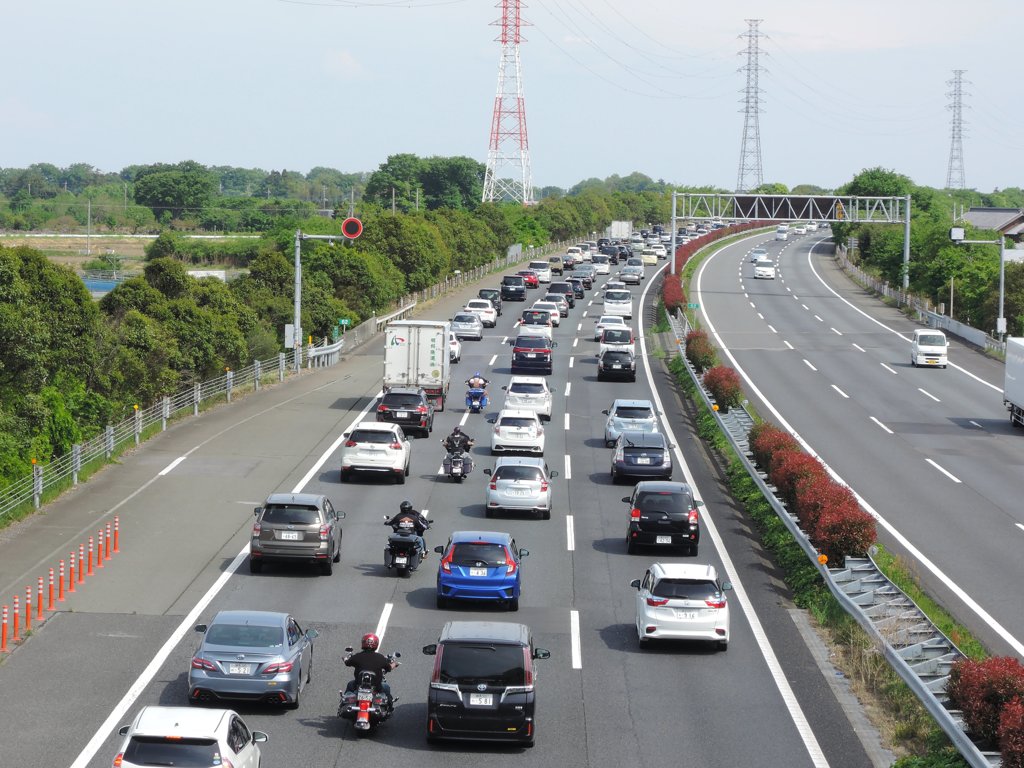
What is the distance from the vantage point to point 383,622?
24.6 metres

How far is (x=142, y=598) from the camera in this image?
26016 mm

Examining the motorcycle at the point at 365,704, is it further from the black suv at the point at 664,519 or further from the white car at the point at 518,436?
the white car at the point at 518,436

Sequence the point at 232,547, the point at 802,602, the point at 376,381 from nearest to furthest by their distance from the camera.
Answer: the point at 802,602 < the point at 232,547 < the point at 376,381

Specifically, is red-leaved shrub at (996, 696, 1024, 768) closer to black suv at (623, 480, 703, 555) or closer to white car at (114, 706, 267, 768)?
white car at (114, 706, 267, 768)

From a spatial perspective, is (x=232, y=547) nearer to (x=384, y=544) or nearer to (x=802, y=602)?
(x=384, y=544)

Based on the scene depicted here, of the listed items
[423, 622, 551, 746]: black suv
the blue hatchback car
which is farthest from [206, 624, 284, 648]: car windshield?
the blue hatchback car

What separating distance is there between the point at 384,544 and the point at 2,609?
29.3 feet

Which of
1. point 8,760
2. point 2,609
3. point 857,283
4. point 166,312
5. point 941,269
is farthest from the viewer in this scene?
point 857,283

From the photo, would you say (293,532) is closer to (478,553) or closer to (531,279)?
(478,553)

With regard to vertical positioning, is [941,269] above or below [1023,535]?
above

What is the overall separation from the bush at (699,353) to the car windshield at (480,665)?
3931cm

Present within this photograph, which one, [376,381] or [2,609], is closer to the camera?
[2,609]

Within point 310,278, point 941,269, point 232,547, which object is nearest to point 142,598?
point 232,547

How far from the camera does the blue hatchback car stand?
82.7 feet
